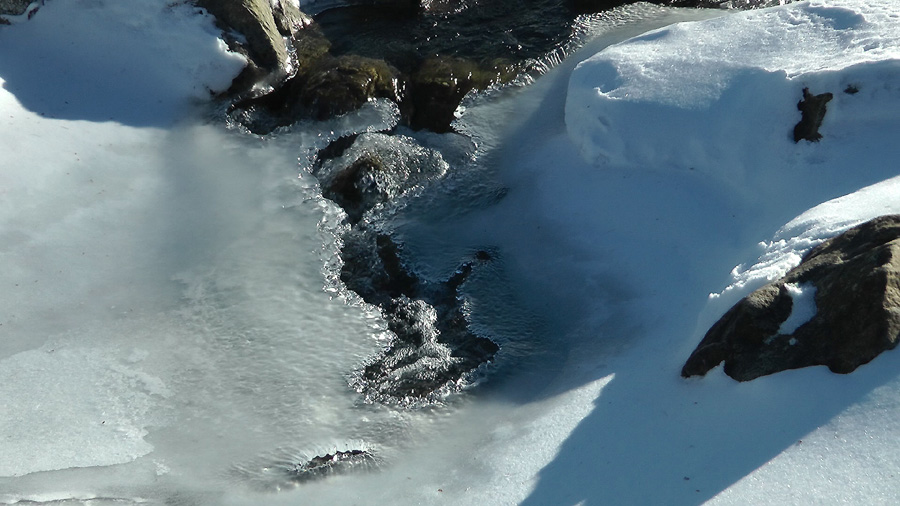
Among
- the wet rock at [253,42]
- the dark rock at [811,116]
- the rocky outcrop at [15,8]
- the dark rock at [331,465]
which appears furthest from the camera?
the wet rock at [253,42]

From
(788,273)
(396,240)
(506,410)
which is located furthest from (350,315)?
(788,273)

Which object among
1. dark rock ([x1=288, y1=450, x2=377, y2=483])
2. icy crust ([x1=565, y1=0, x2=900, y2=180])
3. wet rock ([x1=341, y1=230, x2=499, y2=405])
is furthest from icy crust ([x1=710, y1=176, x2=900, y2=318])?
dark rock ([x1=288, y1=450, x2=377, y2=483])

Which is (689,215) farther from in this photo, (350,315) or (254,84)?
(254,84)

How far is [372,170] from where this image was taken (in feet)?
23.7

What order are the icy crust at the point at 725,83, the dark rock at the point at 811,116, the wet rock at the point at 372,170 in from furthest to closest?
the wet rock at the point at 372,170, the icy crust at the point at 725,83, the dark rock at the point at 811,116

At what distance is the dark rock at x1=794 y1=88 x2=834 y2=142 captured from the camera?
5848 mm

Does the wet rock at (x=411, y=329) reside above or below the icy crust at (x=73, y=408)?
above

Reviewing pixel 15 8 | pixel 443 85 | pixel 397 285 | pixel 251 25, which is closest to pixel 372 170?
pixel 397 285

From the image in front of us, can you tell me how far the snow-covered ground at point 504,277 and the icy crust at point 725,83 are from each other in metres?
0.02

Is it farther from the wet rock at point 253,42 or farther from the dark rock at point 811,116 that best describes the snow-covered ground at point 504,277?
the wet rock at point 253,42

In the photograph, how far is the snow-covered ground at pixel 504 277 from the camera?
4.34 meters

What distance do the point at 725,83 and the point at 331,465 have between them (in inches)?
164

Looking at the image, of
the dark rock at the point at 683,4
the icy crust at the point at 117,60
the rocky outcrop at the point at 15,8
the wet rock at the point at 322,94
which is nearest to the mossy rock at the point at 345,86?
the wet rock at the point at 322,94

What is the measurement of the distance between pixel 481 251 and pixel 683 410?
2.45 meters
